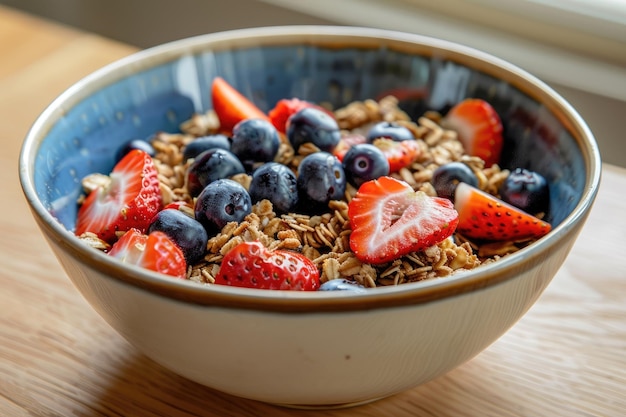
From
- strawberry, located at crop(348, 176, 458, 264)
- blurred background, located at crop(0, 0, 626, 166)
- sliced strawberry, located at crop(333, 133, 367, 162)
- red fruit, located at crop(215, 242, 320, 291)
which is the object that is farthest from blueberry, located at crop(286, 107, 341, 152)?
blurred background, located at crop(0, 0, 626, 166)

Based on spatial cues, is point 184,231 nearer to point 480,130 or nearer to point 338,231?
point 338,231

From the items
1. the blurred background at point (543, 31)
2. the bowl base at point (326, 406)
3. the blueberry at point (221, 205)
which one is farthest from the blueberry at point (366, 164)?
the blurred background at point (543, 31)

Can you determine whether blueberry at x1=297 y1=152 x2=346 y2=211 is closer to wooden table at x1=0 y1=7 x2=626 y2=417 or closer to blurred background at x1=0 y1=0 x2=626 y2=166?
wooden table at x1=0 y1=7 x2=626 y2=417

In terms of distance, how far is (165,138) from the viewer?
88 cm

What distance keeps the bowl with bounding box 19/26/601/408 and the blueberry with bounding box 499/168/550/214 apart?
14mm

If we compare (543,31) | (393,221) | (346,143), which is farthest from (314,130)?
(543,31)

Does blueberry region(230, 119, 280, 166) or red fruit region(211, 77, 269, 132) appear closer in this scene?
blueberry region(230, 119, 280, 166)

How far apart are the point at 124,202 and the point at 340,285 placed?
0.84ft

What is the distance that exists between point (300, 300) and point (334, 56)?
1.74ft

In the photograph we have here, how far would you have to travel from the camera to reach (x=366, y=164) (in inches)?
29.0

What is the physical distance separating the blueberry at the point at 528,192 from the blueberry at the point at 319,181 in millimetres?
179

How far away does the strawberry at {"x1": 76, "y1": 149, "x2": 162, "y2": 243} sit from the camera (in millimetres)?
716

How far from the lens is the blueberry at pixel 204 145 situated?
804 mm

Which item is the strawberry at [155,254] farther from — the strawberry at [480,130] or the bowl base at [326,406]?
the strawberry at [480,130]
